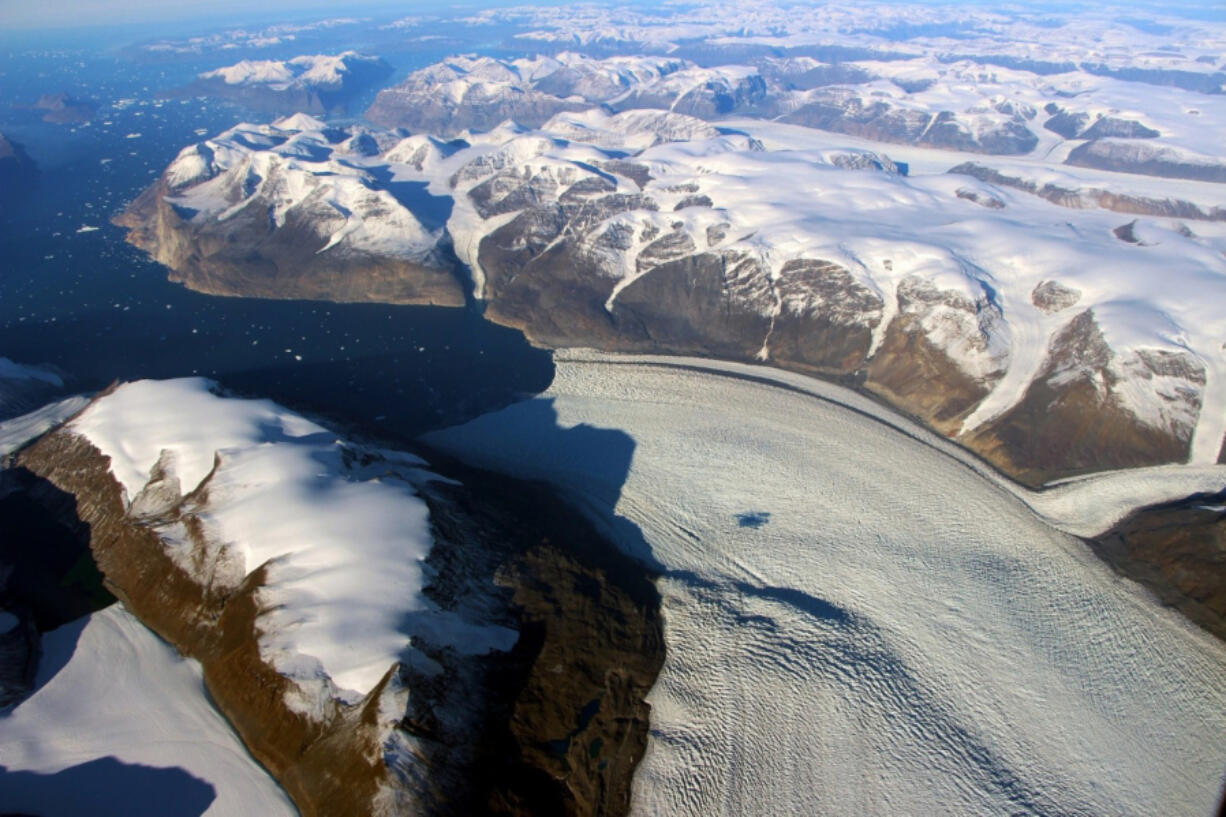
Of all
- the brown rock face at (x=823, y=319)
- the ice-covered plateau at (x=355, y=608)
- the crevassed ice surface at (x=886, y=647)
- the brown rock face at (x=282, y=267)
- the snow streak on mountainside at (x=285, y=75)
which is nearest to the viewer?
the ice-covered plateau at (x=355, y=608)

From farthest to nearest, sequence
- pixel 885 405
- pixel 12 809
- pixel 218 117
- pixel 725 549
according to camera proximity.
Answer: pixel 218 117
pixel 885 405
pixel 725 549
pixel 12 809

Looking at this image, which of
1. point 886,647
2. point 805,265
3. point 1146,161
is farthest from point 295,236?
point 1146,161

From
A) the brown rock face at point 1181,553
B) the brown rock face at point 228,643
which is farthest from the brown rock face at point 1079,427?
the brown rock face at point 228,643

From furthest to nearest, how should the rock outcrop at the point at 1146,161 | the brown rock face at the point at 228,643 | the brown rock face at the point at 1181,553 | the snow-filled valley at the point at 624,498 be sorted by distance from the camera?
the rock outcrop at the point at 1146,161 < the brown rock face at the point at 1181,553 < the snow-filled valley at the point at 624,498 < the brown rock face at the point at 228,643

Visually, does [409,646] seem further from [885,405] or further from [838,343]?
[838,343]

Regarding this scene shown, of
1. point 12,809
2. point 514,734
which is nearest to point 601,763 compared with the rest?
point 514,734

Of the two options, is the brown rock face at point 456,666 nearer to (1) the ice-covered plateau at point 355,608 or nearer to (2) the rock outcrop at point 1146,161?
(1) the ice-covered plateau at point 355,608

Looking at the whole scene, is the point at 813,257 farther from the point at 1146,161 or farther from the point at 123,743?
the point at 1146,161
